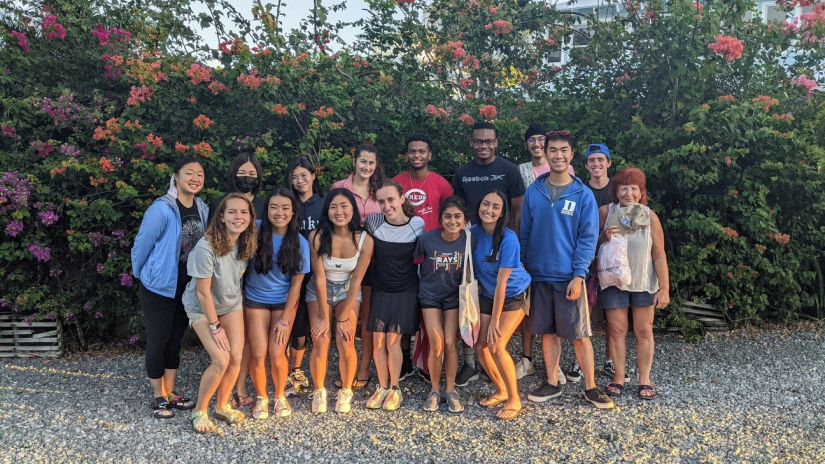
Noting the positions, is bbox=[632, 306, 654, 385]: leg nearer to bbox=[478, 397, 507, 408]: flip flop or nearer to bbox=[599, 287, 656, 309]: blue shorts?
bbox=[599, 287, 656, 309]: blue shorts

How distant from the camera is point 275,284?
12.8 ft

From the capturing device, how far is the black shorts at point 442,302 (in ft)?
13.2

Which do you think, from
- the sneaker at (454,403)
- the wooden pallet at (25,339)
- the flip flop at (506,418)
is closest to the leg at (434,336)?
the sneaker at (454,403)

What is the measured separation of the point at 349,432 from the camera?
12.0ft

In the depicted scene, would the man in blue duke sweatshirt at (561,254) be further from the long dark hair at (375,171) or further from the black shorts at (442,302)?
the long dark hair at (375,171)

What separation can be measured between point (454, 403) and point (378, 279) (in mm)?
984

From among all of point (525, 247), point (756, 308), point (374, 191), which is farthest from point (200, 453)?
point (756, 308)

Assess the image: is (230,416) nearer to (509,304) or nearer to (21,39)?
(509,304)

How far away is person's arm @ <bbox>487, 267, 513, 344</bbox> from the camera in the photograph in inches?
152

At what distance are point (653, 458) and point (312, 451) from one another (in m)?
1.91

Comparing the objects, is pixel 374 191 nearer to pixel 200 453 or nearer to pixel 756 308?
pixel 200 453

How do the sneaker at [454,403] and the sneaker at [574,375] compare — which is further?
the sneaker at [574,375]

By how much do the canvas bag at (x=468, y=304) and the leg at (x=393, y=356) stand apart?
475 mm

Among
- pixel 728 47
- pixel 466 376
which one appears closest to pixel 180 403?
pixel 466 376
